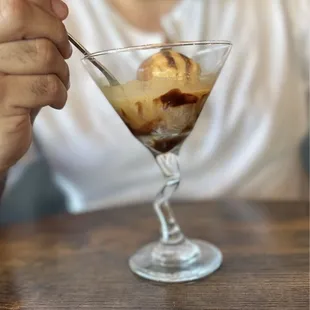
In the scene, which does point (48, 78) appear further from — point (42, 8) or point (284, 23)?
point (284, 23)

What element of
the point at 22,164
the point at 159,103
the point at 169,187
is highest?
the point at 159,103

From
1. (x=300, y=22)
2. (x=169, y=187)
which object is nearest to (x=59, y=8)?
(x=169, y=187)

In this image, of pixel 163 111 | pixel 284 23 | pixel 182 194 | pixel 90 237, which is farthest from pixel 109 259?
pixel 284 23

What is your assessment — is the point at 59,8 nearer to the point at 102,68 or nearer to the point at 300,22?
the point at 102,68

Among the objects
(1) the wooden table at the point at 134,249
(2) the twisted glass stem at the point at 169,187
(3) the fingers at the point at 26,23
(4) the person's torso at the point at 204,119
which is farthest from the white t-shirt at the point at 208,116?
(3) the fingers at the point at 26,23

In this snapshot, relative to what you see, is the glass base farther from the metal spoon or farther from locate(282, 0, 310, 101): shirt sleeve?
locate(282, 0, 310, 101): shirt sleeve

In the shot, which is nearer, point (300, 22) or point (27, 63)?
point (27, 63)

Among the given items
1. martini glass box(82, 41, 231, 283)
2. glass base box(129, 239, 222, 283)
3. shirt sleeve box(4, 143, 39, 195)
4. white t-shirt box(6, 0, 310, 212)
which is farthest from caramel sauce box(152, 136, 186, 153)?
shirt sleeve box(4, 143, 39, 195)
